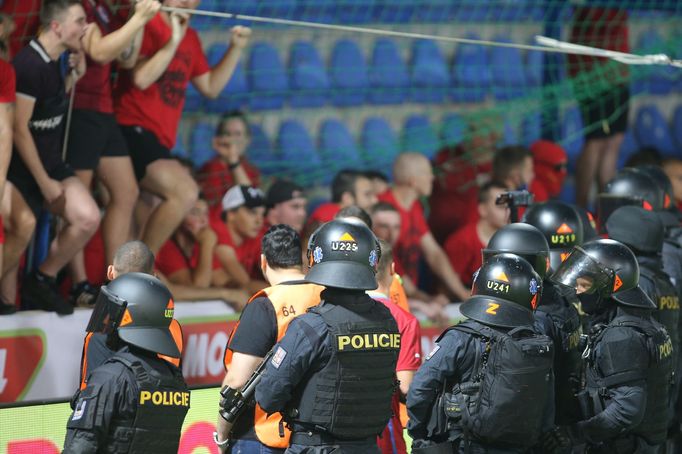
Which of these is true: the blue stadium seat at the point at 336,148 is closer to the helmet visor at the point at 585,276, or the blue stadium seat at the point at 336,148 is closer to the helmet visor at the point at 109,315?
the helmet visor at the point at 585,276

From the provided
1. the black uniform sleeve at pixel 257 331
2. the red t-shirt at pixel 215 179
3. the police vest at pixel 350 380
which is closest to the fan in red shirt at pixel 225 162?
the red t-shirt at pixel 215 179

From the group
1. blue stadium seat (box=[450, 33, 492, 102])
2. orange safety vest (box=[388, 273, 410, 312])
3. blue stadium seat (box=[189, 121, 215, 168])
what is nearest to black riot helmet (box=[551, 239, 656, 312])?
orange safety vest (box=[388, 273, 410, 312])

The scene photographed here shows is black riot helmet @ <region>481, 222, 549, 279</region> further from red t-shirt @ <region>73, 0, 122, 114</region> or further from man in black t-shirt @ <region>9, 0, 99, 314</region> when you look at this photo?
red t-shirt @ <region>73, 0, 122, 114</region>

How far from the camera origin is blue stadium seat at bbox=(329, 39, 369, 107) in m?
11.1

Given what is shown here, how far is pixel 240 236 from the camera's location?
944 centimetres

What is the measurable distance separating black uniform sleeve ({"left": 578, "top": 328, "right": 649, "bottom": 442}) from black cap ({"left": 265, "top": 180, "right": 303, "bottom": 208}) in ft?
12.6

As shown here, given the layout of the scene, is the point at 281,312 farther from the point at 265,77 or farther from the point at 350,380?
the point at 265,77

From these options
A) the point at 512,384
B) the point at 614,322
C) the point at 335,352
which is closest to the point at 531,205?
the point at 614,322

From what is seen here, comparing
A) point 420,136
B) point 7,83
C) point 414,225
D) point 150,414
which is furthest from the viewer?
point 420,136

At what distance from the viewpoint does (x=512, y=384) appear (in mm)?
5289

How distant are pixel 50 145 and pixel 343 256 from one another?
3.16 metres

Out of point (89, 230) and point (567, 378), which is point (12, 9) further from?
point (567, 378)

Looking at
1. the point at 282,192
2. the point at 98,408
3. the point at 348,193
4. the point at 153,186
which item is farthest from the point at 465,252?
the point at 98,408

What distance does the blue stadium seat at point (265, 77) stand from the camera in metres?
10.5
